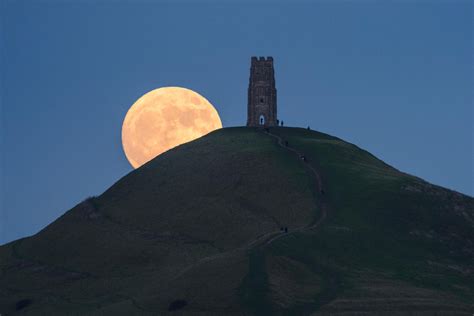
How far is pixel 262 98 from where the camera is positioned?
18600cm

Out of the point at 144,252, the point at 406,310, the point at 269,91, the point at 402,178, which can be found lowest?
the point at 406,310

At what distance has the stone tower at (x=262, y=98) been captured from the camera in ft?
611

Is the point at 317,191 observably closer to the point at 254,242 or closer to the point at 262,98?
the point at 254,242

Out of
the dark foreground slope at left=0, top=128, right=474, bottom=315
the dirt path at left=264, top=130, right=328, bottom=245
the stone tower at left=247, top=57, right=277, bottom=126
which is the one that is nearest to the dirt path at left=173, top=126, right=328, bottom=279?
the dirt path at left=264, top=130, right=328, bottom=245

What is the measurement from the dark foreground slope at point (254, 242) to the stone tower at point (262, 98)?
791cm

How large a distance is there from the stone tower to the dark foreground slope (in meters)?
7.91

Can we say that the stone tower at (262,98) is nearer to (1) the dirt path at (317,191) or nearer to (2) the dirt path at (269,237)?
(1) the dirt path at (317,191)

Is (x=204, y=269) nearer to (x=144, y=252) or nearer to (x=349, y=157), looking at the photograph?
(x=144, y=252)

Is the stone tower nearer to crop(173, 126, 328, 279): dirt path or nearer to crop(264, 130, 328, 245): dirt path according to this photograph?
crop(264, 130, 328, 245): dirt path

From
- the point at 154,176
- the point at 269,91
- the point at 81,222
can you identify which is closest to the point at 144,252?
the point at 81,222

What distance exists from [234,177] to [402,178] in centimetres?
2819

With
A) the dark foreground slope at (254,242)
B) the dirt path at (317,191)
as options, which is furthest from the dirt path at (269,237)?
the dark foreground slope at (254,242)

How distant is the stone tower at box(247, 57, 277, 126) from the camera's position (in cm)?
18625

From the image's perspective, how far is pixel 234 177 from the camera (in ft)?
517
